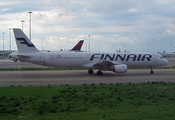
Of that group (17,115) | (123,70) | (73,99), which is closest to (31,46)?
(123,70)

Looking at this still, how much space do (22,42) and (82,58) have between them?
7.46 m

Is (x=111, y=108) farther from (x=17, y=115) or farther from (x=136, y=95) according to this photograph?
(x=17, y=115)

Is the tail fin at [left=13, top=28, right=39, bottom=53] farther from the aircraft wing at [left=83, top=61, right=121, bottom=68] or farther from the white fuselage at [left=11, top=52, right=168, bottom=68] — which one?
the aircraft wing at [left=83, top=61, right=121, bottom=68]

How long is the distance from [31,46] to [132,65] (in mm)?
13236

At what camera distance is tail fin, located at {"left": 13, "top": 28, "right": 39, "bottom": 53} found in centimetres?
2289

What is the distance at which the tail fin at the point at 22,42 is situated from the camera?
2289cm

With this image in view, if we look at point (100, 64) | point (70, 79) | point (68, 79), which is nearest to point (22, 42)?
point (68, 79)

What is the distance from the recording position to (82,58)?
25266 millimetres

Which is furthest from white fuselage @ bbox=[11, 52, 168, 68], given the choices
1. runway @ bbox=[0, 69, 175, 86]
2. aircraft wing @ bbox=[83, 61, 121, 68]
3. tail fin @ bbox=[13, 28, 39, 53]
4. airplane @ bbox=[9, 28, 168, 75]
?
runway @ bbox=[0, 69, 175, 86]

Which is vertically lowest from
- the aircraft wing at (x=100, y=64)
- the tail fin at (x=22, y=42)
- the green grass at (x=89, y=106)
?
the green grass at (x=89, y=106)

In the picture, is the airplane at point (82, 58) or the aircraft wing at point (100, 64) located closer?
the airplane at point (82, 58)

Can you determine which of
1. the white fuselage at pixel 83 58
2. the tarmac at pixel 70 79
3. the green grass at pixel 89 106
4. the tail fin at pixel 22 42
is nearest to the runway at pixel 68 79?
the tarmac at pixel 70 79

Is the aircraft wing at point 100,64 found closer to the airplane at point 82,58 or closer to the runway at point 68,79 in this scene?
the airplane at point 82,58

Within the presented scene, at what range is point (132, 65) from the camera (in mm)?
26719
